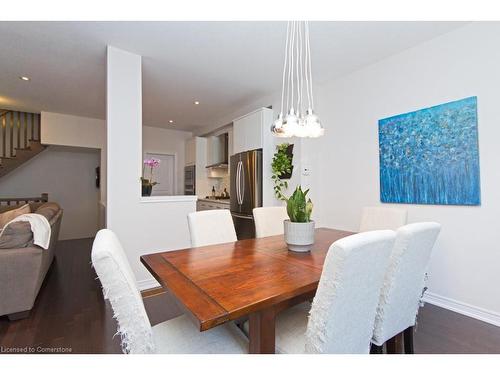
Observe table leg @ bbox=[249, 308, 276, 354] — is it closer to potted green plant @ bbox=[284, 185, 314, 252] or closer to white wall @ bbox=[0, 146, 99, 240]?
potted green plant @ bbox=[284, 185, 314, 252]

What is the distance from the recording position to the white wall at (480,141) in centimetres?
206

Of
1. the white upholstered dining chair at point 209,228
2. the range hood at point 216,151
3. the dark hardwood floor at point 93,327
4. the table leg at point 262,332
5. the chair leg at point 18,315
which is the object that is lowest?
the dark hardwood floor at point 93,327

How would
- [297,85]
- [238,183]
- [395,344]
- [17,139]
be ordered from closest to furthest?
1. [395,344]
2. [297,85]
3. [238,183]
4. [17,139]

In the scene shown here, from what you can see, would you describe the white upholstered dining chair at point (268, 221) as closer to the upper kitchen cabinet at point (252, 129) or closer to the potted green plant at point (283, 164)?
the potted green plant at point (283, 164)

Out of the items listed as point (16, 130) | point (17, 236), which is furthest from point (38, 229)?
point (16, 130)

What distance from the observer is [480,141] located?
2.11 meters

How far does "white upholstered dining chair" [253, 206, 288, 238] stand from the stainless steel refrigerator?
1259 millimetres

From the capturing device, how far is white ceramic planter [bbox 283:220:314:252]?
1562mm

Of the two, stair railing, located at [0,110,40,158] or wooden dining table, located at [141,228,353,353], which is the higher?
stair railing, located at [0,110,40,158]

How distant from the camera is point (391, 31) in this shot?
229 centimetres

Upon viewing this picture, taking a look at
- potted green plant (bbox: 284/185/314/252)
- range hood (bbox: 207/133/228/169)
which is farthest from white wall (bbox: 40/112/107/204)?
potted green plant (bbox: 284/185/314/252)

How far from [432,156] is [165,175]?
5.53 m

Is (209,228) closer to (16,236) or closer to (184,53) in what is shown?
(16,236)

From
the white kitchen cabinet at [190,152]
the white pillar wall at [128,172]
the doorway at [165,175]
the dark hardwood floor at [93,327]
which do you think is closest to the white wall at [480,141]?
the dark hardwood floor at [93,327]
